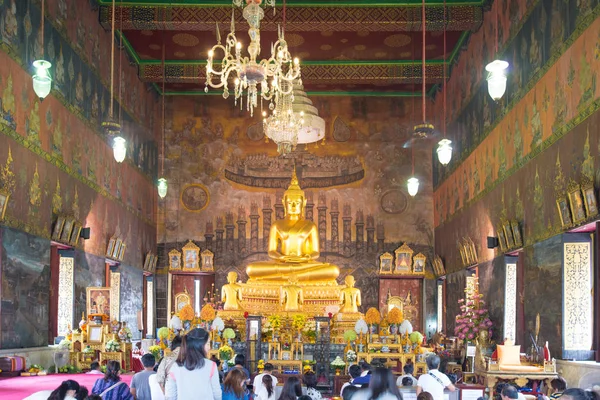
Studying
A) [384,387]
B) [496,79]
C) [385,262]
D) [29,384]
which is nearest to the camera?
[384,387]

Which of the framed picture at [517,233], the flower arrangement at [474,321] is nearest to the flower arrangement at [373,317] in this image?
the flower arrangement at [474,321]

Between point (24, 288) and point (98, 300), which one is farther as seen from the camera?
point (98, 300)

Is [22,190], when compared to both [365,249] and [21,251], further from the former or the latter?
[365,249]

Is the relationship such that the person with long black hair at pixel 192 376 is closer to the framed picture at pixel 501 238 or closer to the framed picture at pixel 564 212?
the framed picture at pixel 564 212

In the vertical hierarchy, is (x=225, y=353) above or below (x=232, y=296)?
below

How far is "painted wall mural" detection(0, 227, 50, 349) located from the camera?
33.5ft

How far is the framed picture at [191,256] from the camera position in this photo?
20.1m

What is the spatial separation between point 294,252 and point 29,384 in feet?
32.7

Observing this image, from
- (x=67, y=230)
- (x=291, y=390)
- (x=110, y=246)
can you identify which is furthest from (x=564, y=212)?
(x=110, y=246)

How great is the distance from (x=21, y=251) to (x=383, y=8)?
27.7ft

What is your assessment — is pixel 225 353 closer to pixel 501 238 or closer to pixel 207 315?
pixel 207 315

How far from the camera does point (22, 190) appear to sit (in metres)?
10.8

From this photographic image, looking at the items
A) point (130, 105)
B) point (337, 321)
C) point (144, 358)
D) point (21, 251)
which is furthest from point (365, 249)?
point (144, 358)

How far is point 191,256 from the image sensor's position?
20203 mm
